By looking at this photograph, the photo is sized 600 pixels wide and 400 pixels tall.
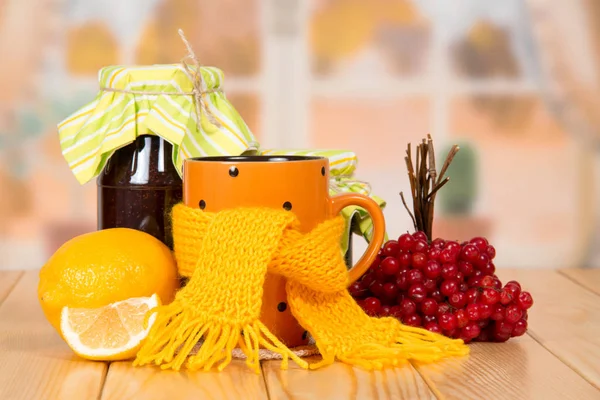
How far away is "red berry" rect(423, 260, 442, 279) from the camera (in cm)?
91

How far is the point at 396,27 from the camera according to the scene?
1.63 meters

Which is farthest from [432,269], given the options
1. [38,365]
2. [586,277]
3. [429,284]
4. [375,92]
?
[375,92]

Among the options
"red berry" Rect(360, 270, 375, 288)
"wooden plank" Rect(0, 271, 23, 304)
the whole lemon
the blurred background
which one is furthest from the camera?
the blurred background

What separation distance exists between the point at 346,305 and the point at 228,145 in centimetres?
23

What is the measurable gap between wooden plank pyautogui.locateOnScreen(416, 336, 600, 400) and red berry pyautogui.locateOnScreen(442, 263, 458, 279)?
7 cm

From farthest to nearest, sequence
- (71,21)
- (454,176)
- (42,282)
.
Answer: (454,176), (71,21), (42,282)

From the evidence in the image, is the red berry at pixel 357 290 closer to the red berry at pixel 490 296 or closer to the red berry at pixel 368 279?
the red berry at pixel 368 279

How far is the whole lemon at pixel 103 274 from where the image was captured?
86 centimetres

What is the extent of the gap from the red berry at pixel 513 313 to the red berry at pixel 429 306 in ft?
0.23

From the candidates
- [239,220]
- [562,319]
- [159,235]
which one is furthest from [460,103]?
[239,220]

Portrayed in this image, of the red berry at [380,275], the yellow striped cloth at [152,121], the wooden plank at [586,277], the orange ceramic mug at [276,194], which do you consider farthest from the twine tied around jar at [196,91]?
the wooden plank at [586,277]

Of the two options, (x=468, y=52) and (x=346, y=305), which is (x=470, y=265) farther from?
(x=468, y=52)

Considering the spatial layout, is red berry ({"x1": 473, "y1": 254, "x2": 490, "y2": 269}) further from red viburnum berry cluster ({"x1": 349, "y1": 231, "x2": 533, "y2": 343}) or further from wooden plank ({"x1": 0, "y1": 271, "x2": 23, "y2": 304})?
wooden plank ({"x1": 0, "y1": 271, "x2": 23, "y2": 304})

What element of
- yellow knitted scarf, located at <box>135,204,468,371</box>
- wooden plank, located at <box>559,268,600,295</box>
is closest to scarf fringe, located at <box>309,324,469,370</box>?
yellow knitted scarf, located at <box>135,204,468,371</box>
